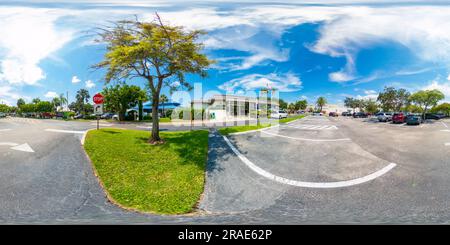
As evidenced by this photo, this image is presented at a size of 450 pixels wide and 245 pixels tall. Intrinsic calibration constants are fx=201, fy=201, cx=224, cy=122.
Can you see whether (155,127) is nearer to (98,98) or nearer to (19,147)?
(98,98)

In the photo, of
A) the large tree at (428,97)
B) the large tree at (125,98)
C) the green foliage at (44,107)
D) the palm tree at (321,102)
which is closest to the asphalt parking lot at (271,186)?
the large tree at (125,98)

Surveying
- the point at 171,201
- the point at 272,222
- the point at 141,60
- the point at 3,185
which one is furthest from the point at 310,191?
the point at 141,60

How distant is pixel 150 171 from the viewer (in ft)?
17.7

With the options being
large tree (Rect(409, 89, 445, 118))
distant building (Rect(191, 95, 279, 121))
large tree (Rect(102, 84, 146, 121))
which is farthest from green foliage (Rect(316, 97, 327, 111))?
large tree (Rect(102, 84, 146, 121))

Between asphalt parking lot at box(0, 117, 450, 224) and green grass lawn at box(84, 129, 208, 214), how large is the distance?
26 centimetres

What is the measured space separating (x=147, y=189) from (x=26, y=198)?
227 centimetres

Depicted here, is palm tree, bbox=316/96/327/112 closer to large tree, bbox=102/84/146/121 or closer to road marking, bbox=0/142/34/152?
large tree, bbox=102/84/146/121

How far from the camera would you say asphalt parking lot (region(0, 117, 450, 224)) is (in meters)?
3.57

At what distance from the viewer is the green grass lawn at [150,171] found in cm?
399

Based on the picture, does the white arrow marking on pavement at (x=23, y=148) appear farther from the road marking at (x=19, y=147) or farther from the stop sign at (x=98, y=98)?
the stop sign at (x=98, y=98)

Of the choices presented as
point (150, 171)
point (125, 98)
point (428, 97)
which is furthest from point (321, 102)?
point (150, 171)

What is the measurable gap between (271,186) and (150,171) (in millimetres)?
3181

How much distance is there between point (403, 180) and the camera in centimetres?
475

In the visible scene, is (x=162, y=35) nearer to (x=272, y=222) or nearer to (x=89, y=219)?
(x=89, y=219)
